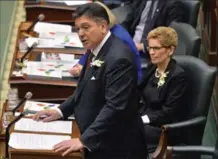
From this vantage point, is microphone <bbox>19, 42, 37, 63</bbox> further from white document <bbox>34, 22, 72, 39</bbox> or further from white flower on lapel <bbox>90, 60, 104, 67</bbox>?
white flower on lapel <bbox>90, 60, 104, 67</bbox>

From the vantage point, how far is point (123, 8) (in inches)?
224

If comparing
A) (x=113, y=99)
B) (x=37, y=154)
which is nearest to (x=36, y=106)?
(x=37, y=154)

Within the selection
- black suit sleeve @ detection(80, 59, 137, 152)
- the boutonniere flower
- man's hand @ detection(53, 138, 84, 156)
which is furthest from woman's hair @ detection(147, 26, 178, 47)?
man's hand @ detection(53, 138, 84, 156)

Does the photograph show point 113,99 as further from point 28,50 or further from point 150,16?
point 150,16

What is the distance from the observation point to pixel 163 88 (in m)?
3.95

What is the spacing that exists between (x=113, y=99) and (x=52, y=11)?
2.49m

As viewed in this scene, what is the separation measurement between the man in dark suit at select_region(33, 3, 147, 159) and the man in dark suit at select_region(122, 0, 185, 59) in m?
1.83

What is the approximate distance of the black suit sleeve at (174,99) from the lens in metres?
3.90

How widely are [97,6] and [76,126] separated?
0.77m

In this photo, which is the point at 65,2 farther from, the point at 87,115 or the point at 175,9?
the point at 87,115

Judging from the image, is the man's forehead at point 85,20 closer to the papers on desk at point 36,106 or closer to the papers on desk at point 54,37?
the papers on desk at point 36,106

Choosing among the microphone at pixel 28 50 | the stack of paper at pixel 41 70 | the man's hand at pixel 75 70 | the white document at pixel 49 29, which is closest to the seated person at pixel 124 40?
the man's hand at pixel 75 70

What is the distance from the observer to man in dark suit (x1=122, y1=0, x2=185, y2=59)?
16.6ft

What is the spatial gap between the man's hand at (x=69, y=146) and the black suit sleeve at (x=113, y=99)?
33 millimetres
